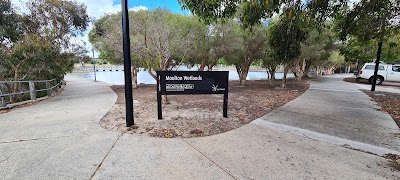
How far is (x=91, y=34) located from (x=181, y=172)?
1200cm

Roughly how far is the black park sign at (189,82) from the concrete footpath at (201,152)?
129 centimetres

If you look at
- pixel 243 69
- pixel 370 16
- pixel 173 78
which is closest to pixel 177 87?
pixel 173 78

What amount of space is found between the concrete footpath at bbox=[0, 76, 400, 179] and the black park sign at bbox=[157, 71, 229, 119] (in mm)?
1293

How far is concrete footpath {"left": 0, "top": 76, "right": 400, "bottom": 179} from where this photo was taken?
247cm

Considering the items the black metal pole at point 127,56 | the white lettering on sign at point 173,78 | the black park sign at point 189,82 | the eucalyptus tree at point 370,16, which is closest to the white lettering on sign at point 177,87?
the black park sign at point 189,82

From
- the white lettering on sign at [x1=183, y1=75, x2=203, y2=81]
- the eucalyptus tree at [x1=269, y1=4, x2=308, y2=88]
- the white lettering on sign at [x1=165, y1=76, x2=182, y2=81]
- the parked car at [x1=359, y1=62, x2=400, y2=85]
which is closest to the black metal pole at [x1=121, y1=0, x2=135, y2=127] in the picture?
the white lettering on sign at [x1=165, y1=76, x2=182, y2=81]

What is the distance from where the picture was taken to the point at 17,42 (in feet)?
22.8

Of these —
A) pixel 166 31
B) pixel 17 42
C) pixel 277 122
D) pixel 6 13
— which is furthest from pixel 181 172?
pixel 6 13

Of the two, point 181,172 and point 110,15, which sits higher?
point 110,15

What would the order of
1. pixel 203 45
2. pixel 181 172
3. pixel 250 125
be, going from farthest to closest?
pixel 203 45 < pixel 250 125 < pixel 181 172

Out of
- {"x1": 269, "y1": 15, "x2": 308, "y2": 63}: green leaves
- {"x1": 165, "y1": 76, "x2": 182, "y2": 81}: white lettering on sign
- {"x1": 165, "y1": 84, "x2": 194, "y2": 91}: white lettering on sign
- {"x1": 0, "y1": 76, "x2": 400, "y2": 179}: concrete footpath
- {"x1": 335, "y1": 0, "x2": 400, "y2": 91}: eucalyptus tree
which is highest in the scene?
{"x1": 335, "y1": 0, "x2": 400, "y2": 91}: eucalyptus tree

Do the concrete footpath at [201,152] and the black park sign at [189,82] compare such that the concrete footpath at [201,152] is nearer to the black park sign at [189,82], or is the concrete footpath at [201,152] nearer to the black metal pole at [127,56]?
the black metal pole at [127,56]

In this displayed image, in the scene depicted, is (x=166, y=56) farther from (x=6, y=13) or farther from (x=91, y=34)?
(x=91, y=34)

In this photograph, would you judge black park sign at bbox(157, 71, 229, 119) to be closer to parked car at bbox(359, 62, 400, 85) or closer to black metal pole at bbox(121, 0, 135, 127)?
black metal pole at bbox(121, 0, 135, 127)
